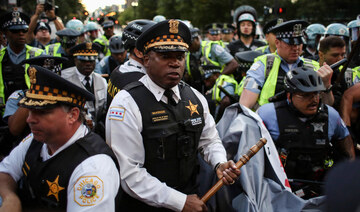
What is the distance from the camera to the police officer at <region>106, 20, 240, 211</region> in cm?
239

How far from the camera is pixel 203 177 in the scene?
10.0ft

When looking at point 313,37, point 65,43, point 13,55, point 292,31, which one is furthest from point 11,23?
point 313,37

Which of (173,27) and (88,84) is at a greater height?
(173,27)

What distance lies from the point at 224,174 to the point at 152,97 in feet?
2.56

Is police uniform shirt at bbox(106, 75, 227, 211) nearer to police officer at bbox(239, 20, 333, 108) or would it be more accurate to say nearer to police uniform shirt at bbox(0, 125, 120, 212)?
police uniform shirt at bbox(0, 125, 120, 212)

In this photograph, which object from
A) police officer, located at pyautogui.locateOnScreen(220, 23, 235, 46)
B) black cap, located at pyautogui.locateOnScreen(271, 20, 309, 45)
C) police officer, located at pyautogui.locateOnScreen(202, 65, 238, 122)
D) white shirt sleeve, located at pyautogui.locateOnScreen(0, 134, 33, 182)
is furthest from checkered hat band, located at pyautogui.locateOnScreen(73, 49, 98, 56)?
police officer, located at pyautogui.locateOnScreen(220, 23, 235, 46)

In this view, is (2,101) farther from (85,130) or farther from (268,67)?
(268,67)

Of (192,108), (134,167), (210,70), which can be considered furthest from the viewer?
(210,70)

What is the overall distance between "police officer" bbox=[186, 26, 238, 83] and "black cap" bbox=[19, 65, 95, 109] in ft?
15.0

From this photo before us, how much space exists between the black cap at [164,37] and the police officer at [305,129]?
1285 mm

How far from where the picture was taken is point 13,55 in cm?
468

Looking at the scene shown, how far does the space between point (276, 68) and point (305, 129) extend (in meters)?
1.09

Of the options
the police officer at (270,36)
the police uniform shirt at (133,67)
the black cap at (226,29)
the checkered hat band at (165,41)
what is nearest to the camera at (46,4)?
the police uniform shirt at (133,67)

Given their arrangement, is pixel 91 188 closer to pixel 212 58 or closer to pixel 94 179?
pixel 94 179
